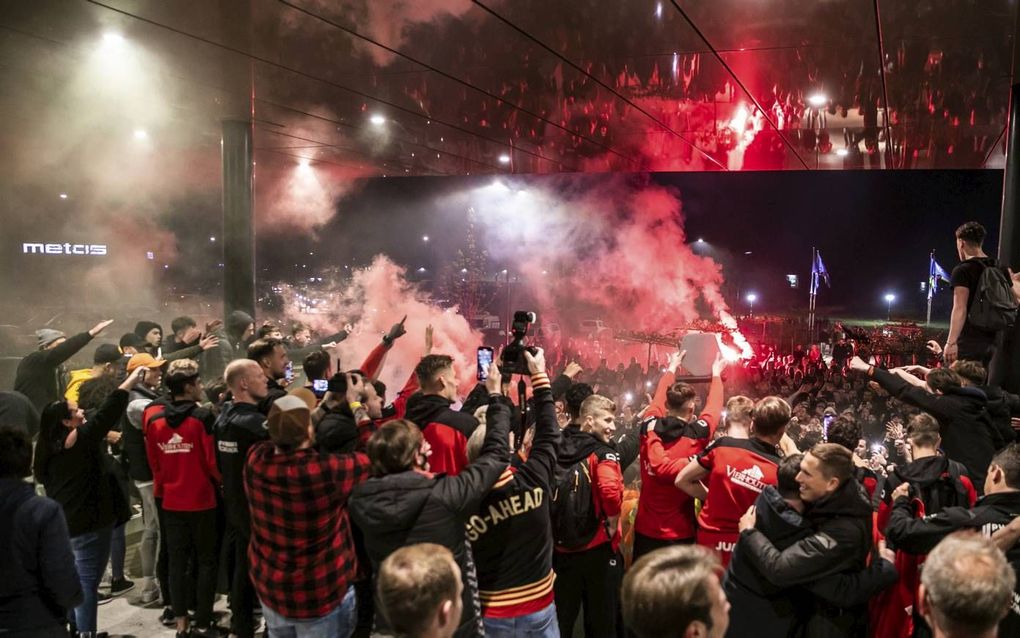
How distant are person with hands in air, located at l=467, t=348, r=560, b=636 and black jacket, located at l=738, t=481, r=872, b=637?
84 centimetres

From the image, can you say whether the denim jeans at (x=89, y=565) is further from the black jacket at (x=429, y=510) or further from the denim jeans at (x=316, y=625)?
the black jacket at (x=429, y=510)

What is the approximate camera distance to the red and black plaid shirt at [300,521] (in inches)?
120

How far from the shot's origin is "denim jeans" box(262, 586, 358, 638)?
124 inches

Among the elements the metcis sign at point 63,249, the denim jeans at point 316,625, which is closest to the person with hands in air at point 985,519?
the denim jeans at point 316,625

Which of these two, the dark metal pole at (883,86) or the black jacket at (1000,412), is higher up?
the dark metal pole at (883,86)

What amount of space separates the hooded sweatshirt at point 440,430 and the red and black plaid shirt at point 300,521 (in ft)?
1.70

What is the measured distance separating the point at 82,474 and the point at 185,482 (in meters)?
0.56

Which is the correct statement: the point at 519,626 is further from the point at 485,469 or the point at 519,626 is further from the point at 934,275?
the point at 934,275

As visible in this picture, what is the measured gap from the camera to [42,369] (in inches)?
214

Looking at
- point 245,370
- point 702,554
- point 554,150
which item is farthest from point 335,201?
point 702,554

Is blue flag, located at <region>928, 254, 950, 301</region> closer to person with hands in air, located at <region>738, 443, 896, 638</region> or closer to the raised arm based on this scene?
person with hands in air, located at <region>738, 443, 896, 638</region>

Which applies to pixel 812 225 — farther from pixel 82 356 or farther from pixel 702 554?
pixel 702 554

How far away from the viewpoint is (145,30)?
523 centimetres

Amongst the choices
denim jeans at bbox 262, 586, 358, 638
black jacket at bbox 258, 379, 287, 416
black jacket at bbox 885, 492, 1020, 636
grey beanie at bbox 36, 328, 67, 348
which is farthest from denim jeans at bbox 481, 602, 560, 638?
grey beanie at bbox 36, 328, 67, 348
